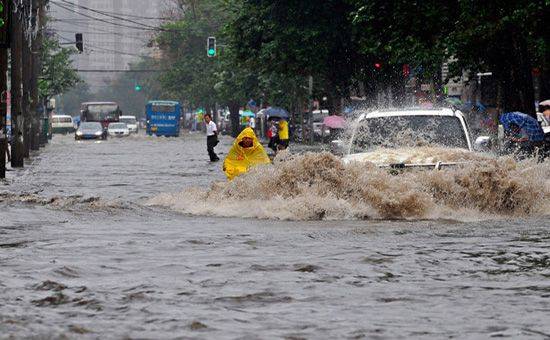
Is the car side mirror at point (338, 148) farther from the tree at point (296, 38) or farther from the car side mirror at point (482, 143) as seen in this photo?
the tree at point (296, 38)

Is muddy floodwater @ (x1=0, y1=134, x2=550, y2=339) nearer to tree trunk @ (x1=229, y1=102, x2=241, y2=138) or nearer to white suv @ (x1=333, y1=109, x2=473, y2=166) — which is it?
white suv @ (x1=333, y1=109, x2=473, y2=166)

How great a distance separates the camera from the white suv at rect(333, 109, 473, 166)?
19.4m

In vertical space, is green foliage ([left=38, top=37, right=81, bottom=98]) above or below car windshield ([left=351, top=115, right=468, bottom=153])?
above

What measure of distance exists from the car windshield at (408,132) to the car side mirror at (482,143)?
166 millimetres

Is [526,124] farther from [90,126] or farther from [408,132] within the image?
[90,126]

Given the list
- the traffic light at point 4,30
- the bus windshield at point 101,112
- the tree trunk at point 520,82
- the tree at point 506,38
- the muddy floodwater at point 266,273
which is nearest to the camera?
the muddy floodwater at point 266,273

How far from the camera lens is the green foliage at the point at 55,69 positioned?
77.6 m

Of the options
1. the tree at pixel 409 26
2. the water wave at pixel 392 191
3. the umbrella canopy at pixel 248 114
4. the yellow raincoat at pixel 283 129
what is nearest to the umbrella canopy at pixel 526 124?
the tree at pixel 409 26

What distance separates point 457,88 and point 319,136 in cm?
1358

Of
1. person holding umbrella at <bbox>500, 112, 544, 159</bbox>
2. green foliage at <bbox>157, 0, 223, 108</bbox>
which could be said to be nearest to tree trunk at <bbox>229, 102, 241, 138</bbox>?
green foliage at <bbox>157, 0, 223, 108</bbox>

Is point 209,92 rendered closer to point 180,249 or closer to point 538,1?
point 538,1

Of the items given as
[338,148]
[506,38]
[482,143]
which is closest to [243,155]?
[338,148]

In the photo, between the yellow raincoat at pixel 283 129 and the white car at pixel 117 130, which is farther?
the white car at pixel 117 130

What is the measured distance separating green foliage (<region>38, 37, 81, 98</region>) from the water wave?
5653 cm
